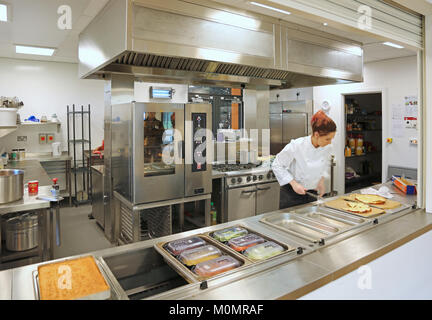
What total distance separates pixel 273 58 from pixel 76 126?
5.17 metres

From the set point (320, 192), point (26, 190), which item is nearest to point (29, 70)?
point (26, 190)

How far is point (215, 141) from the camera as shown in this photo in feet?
15.4

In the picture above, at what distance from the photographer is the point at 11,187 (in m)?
2.66

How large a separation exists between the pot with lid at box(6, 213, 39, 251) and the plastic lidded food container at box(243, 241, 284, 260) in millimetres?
2602

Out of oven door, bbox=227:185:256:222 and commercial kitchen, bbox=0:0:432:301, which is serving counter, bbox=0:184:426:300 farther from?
oven door, bbox=227:185:256:222

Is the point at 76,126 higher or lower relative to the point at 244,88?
lower

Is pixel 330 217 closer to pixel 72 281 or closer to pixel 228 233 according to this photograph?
pixel 228 233

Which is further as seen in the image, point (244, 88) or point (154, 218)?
point (244, 88)

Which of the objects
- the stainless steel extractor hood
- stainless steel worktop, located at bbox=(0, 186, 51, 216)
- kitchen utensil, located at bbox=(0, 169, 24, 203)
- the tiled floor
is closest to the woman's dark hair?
the stainless steel extractor hood

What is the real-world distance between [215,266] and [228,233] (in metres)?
0.38

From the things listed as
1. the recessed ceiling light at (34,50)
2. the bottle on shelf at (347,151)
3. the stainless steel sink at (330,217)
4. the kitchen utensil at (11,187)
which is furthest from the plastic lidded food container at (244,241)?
the bottle on shelf at (347,151)

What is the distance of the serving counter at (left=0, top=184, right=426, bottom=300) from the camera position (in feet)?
3.79

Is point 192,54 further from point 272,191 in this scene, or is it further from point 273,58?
point 272,191
